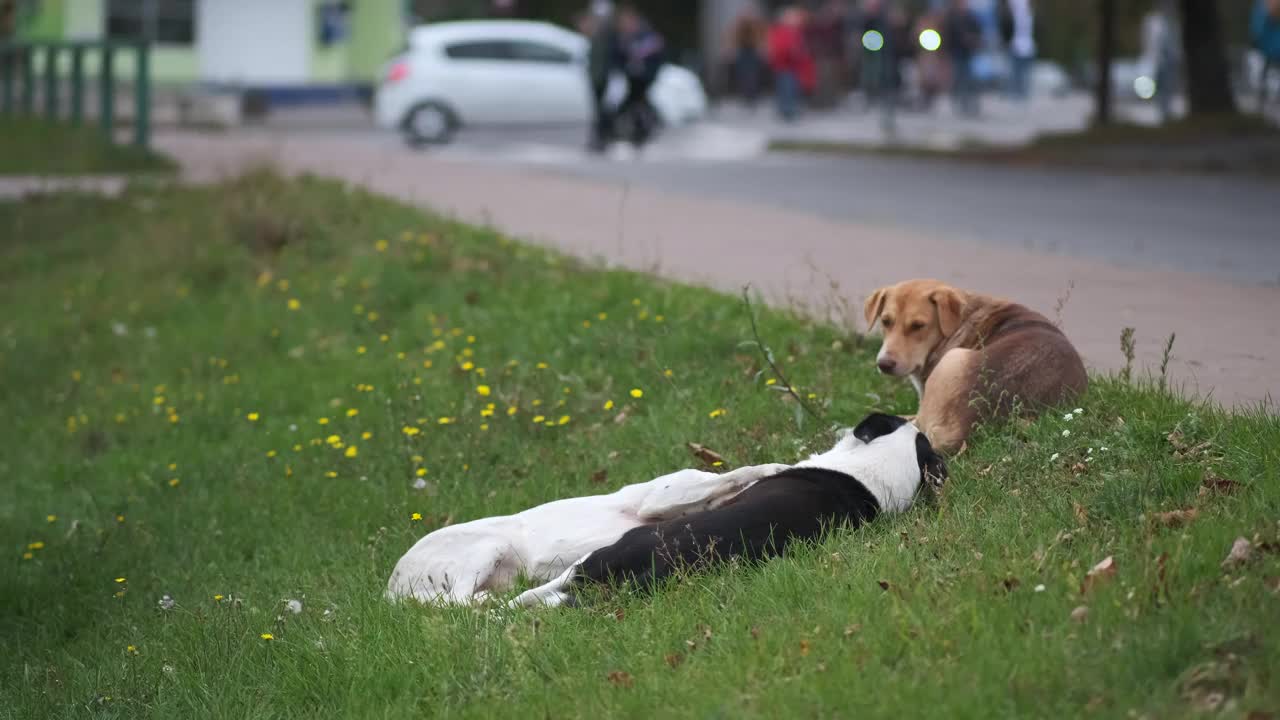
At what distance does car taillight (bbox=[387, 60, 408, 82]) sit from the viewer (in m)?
28.8

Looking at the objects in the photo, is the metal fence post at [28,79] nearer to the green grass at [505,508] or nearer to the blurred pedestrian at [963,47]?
the green grass at [505,508]

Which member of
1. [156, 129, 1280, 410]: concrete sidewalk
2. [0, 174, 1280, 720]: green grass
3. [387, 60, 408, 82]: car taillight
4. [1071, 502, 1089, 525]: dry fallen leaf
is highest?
[387, 60, 408, 82]: car taillight

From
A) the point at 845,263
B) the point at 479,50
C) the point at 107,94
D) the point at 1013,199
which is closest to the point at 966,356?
the point at 845,263

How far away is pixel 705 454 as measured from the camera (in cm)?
671

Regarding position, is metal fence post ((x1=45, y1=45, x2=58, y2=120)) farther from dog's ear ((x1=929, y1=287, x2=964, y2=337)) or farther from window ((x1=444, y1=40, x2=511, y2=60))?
dog's ear ((x1=929, y1=287, x2=964, y2=337))

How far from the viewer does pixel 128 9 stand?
38.8 m

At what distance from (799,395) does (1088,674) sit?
3279mm

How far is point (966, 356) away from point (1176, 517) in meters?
1.30

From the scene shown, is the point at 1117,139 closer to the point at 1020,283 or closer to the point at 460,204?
the point at 460,204

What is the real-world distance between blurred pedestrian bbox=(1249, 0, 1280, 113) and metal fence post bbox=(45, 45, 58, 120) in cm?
1644

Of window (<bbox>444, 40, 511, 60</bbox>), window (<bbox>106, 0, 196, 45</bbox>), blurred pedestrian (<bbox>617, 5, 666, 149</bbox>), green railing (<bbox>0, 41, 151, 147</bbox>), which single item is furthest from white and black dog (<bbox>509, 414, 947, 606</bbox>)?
window (<bbox>106, 0, 196, 45</bbox>)

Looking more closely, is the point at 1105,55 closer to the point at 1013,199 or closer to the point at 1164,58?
the point at 1013,199

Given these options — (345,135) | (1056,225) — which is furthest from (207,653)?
(345,135)

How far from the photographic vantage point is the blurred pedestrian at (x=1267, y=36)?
24.6m
